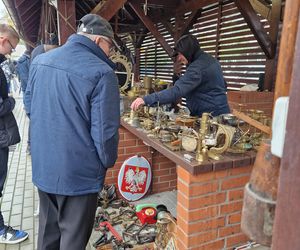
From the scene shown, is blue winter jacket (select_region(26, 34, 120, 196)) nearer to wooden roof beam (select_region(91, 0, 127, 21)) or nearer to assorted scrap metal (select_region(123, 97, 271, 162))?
assorted scrap metal (select_region(123, 97, 271, 162))

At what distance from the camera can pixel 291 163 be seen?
56cm

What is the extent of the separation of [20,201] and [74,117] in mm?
2370

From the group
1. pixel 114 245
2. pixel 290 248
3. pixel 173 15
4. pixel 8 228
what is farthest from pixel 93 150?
pixel 173 15

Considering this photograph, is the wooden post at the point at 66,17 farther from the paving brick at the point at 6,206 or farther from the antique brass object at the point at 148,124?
the paving brick at the point at 6,206

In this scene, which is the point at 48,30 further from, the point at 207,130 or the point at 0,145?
the point at 207,130

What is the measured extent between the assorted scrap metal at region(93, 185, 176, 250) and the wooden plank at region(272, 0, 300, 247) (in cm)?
169

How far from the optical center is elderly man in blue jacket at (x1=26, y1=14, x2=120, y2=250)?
167 centimetres

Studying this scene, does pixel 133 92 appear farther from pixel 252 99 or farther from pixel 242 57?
pixel 242 57

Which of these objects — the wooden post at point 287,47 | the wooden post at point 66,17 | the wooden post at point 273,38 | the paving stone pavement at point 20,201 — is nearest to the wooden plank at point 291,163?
the wooden post at point 287,47

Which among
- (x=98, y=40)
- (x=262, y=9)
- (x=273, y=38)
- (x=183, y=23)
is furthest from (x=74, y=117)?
(x=183, y=23)

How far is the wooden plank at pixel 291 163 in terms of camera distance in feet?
1.79

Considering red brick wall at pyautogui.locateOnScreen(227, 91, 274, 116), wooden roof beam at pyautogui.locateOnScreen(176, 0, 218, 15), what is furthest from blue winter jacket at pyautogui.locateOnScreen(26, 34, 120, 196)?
wooden roof beam at pyautogui.locateOnScreen(176, 0, 218, 15)

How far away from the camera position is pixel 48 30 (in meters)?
6.24

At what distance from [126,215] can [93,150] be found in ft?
4.94
